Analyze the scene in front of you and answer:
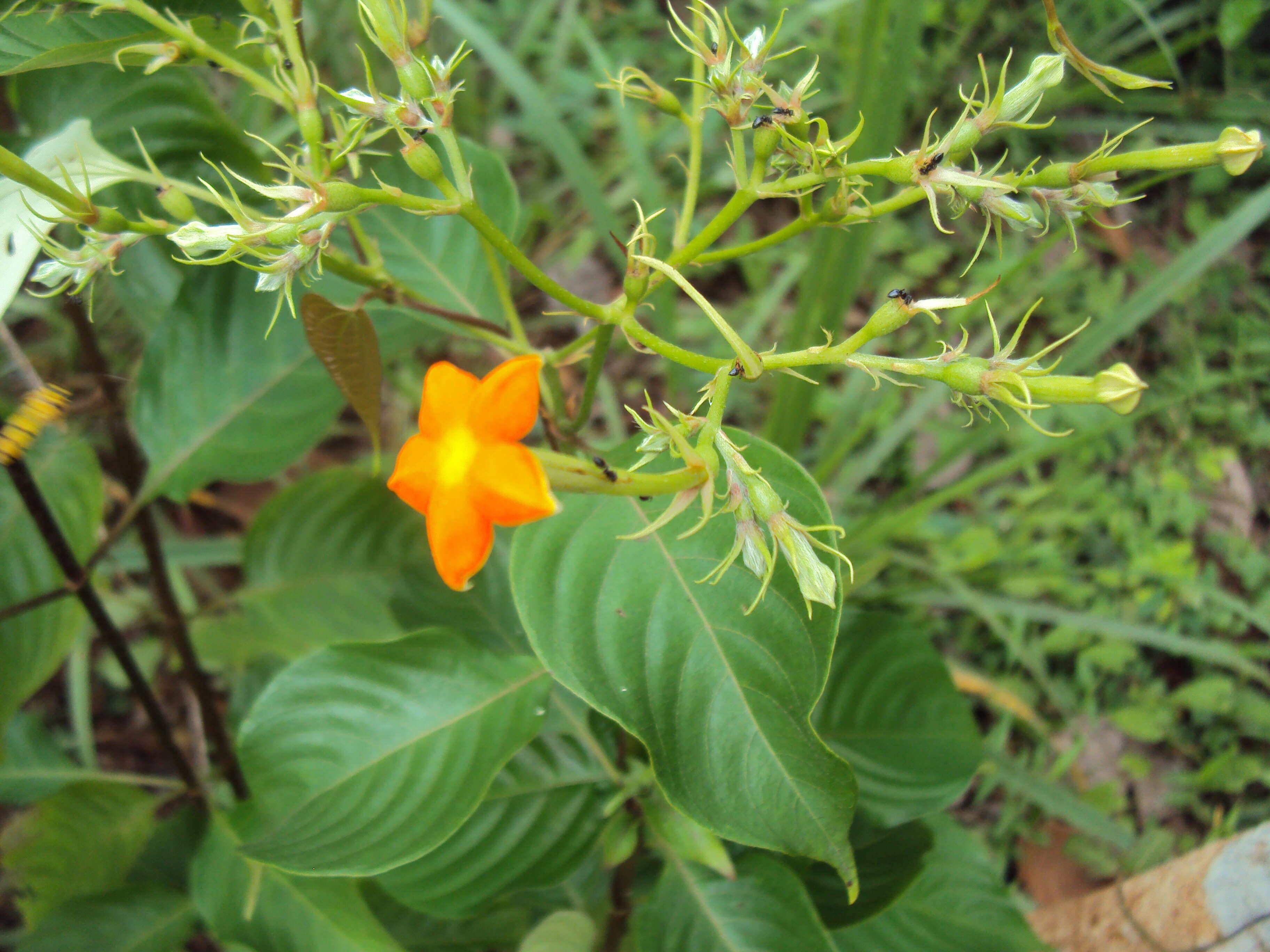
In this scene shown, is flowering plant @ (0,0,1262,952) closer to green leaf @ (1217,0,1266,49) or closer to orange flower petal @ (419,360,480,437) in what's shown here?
orange flower petal @ (419,360,480,437)

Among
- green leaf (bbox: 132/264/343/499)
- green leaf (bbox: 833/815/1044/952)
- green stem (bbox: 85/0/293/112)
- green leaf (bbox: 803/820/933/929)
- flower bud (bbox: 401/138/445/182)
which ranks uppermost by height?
green stem (bbox: 85/0/293/112)

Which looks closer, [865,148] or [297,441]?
[297,441]

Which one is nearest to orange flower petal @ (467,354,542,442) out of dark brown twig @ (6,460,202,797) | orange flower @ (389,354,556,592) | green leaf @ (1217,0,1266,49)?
orange flower @ (389,354,556,592)

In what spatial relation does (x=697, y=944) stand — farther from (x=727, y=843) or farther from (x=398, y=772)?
(x=398, y=772)

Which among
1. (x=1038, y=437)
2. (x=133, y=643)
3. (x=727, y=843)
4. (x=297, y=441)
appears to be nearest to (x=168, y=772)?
(x=133, y=643)

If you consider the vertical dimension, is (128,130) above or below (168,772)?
above

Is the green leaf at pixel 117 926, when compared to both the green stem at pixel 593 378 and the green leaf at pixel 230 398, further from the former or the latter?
the green stem at pixel 593 378

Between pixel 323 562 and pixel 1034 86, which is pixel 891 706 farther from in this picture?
pixel 323 562

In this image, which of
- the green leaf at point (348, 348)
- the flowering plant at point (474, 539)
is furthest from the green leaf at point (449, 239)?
the green leaf at point (348, 348)
